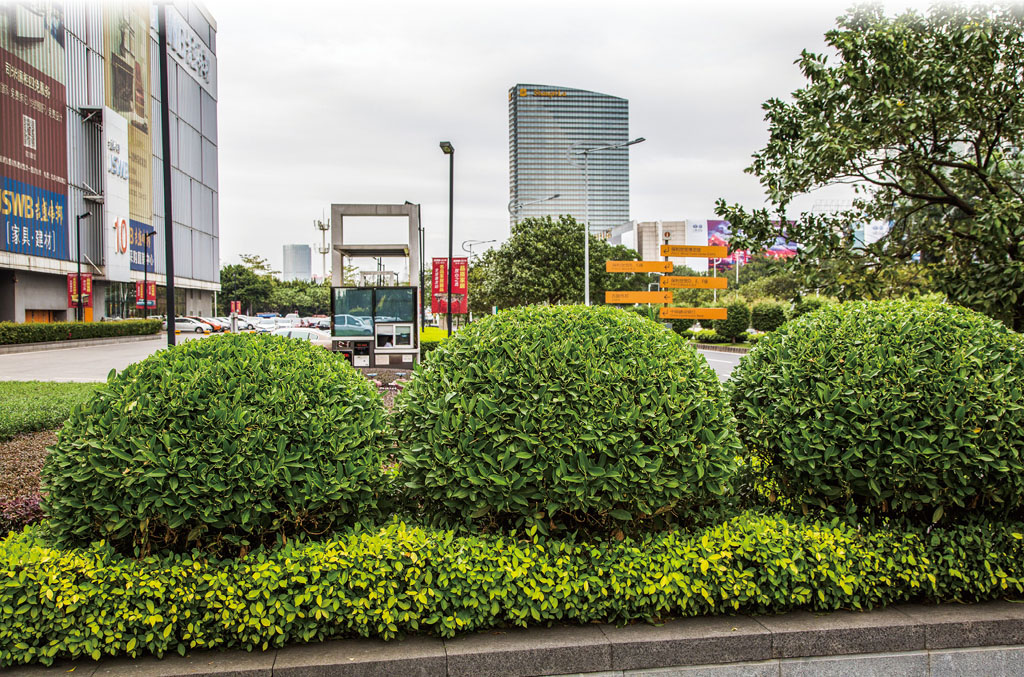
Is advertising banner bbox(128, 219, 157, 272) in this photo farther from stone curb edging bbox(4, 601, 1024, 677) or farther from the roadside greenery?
stone curb edging bbox(4, 601, 1024, 677)

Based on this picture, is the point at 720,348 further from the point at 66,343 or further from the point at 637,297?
the point at 66,343

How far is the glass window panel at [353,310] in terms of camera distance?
57.7 feet

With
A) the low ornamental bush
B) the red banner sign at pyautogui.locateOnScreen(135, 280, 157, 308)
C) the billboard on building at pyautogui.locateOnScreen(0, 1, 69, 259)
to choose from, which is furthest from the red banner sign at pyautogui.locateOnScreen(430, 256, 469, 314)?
the red banner sign at pyautogui.locateOnScreen(135, 280, 157, 308)

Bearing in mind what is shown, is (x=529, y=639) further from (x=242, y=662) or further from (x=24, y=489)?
(x=24, y=489)

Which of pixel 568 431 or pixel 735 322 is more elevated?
pixel 735 322

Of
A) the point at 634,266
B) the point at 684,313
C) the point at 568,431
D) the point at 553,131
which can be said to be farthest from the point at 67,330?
the point at 553,131

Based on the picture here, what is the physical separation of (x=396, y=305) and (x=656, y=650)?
15179 mm

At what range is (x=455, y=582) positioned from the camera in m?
3.15

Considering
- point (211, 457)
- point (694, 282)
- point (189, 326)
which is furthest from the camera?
point (189, 326)

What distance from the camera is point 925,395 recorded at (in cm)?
344

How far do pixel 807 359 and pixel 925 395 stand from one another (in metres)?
0.55

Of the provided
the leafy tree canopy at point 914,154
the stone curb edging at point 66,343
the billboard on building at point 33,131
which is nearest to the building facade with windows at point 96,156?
the billboard on building at point 33,131

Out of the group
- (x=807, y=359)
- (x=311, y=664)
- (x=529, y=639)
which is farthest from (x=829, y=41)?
(x=311, y=664)

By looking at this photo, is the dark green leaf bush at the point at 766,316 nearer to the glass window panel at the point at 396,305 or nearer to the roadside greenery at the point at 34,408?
the glass window panel at the point at 396,305
